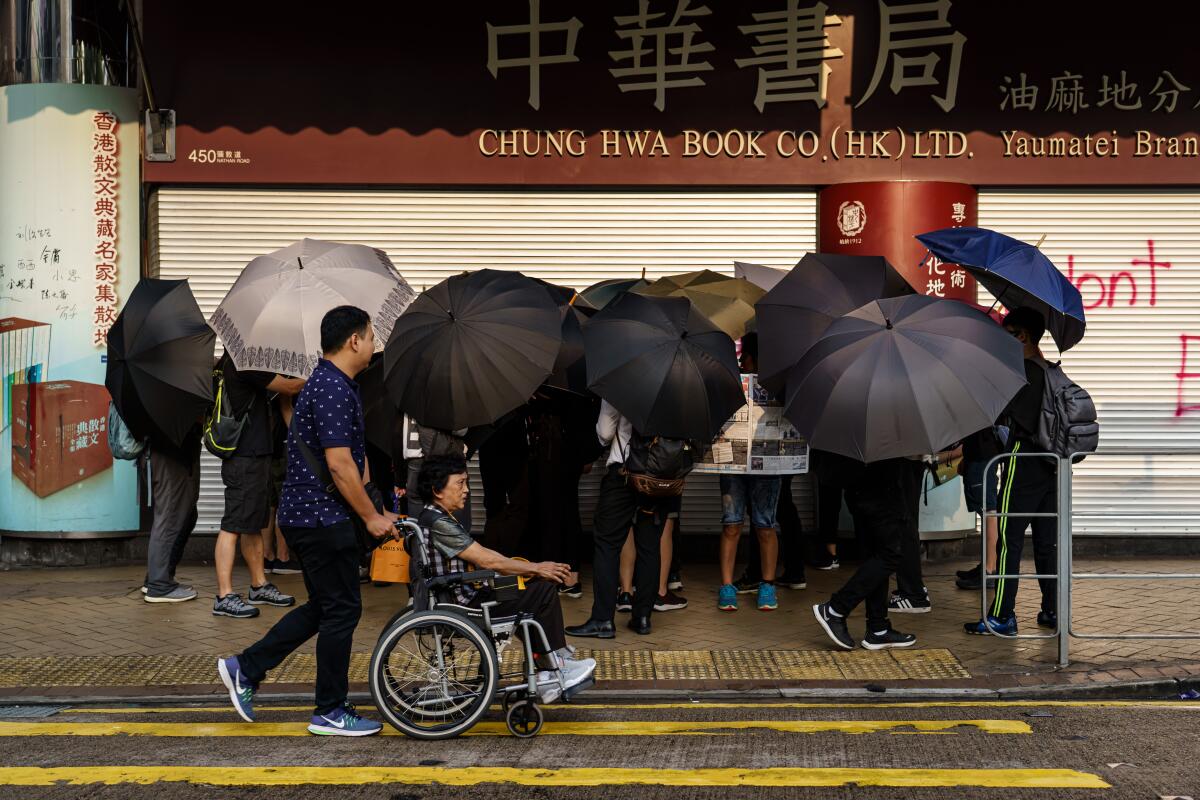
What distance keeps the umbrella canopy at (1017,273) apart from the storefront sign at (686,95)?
2.62 m

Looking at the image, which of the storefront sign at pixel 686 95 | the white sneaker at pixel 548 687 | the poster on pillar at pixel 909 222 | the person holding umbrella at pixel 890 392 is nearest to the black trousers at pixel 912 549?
the person holding umbrella at pixel 890 392

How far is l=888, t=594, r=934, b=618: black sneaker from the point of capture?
28.7 feet

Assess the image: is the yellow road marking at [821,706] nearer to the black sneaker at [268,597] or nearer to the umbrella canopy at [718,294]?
the black sneaker at [268,597]

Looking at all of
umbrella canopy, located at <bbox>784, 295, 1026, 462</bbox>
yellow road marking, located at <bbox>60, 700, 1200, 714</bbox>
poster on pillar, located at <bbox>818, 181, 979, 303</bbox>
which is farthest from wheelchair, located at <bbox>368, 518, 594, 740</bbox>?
poster on pillar, located at <bbox>818, 181, 979, 303</bbox>

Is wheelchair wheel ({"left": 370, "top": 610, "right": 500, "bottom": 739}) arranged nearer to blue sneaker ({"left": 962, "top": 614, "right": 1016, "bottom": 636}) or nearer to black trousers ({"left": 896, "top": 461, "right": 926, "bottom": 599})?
black trousers ({"left": 896, "top": 461, "right": 926, "bottom": 599})

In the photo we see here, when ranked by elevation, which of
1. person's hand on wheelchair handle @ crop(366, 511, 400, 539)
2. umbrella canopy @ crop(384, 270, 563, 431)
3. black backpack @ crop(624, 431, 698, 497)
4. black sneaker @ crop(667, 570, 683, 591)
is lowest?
black sneaker @ crop(667, 570, 683, 591)

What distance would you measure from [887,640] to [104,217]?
682cm

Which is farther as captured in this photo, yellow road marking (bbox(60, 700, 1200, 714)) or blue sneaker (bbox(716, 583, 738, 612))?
blue sneaker (bbox(716, 583, 738, 612))

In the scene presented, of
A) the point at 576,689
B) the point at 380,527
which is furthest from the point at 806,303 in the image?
the point at 380,527

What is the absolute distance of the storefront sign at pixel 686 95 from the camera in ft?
34.6

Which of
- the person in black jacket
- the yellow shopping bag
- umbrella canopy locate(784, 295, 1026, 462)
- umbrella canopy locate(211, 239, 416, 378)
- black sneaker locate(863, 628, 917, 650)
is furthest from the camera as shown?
the person in black jacket

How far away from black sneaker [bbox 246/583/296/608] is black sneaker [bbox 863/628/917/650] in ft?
12.6

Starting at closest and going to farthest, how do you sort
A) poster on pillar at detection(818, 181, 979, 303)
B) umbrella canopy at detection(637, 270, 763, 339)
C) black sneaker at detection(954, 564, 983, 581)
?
1. umbrella canopy at detection(637, 270, 763, 339)
2. black sneaker at detection(954, 564, 983, 581)
3. poster on pillar at detection(818, 181, 979, 303)

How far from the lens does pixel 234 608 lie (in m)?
8.68
